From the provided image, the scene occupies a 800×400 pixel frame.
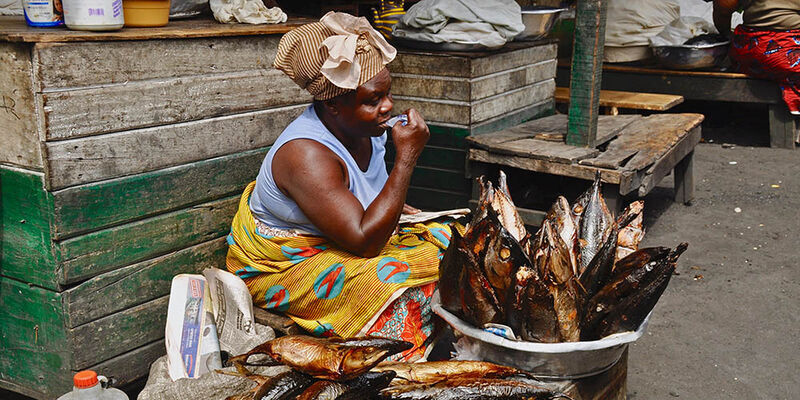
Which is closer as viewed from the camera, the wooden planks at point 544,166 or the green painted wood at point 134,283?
the green painted wood at point 134,283

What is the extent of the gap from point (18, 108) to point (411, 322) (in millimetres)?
1628

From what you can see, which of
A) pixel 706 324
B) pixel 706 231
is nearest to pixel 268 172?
pixel 706 324

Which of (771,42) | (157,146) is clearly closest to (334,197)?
(157,146)

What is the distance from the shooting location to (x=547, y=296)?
250 cm

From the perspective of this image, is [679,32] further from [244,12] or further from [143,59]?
[143,59]

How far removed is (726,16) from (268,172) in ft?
19.3

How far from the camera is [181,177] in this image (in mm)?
3154

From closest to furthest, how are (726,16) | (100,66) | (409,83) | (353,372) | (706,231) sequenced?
(353,372), (100,66), (409,83), (706,231), (726,16)

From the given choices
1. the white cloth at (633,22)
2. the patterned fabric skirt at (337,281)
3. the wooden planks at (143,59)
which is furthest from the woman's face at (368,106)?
the white cloth at (633,22)

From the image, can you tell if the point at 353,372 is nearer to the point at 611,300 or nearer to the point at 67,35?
the point at 611,300

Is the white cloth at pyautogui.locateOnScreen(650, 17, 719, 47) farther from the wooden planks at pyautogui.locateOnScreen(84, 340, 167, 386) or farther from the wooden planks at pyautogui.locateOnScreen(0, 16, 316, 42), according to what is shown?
the wooden planks at pyautogui.locateOnScreen(84, 340, 167, 386)

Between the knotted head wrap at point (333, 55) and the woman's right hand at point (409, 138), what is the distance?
0.79 ft

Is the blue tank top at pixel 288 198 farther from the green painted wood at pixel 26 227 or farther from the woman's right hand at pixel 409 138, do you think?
the green painted wood at pixel 26 227

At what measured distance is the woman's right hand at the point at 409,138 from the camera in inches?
120
